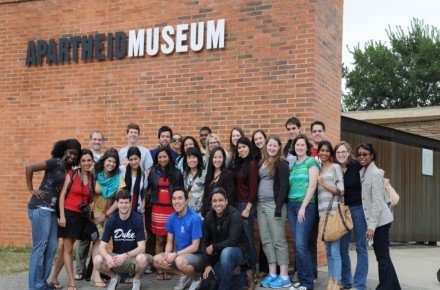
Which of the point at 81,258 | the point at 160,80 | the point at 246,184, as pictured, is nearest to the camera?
the point at 246,184

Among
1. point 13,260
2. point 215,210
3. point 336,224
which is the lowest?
point 13,260

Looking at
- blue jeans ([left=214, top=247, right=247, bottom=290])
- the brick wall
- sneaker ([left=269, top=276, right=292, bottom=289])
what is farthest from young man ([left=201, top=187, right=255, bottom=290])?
the brick wall

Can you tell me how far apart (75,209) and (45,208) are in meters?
0.41

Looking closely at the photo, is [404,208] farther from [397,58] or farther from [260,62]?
[397,58]

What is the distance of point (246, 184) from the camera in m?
7.26

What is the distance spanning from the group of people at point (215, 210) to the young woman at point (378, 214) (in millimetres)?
12

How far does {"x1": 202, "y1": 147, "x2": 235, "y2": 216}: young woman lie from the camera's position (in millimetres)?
7133

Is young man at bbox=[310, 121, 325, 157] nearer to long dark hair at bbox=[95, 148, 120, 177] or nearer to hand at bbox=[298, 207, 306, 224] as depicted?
hand at bbox=[298, 207, 306, 224]

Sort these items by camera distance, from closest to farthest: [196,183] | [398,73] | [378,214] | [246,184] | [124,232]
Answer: [378,214] → [124,232] → [246,184] → [196,183] → [398,73]

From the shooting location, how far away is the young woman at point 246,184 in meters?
7.18

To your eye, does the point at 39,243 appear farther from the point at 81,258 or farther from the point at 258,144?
the point at 258,144

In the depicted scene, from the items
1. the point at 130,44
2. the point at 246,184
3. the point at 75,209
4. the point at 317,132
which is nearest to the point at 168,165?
the point at 246,184

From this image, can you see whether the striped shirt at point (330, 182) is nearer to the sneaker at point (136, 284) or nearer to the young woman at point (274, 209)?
the young woman at point (274, 209)

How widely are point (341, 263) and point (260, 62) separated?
3.37m
